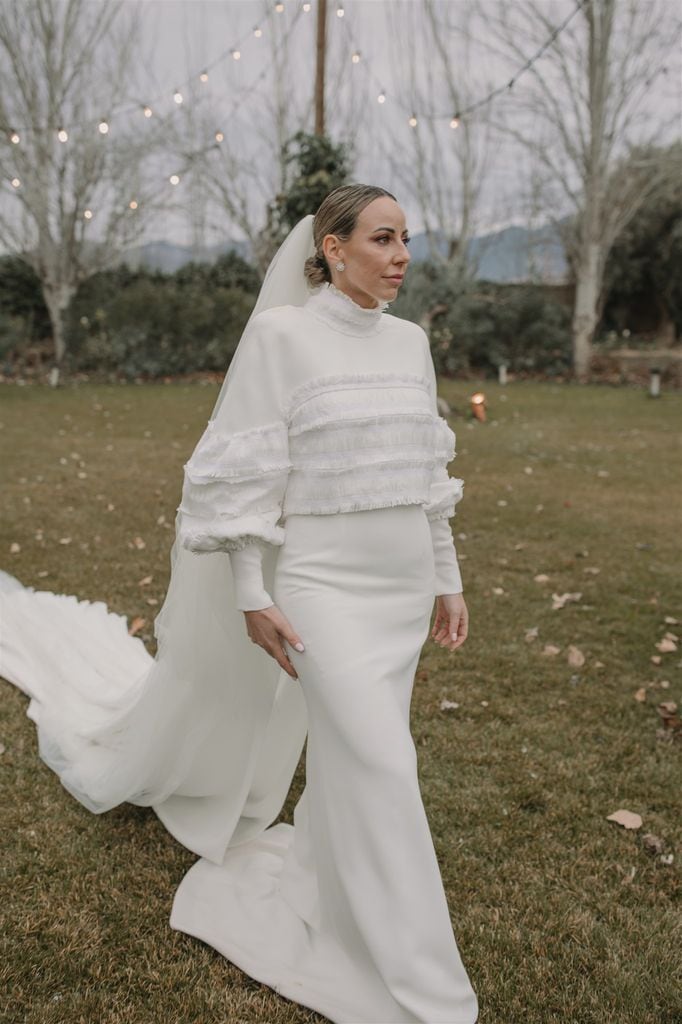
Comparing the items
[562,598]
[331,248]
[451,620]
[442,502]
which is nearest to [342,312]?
[331,248]

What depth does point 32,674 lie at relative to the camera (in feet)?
14.1

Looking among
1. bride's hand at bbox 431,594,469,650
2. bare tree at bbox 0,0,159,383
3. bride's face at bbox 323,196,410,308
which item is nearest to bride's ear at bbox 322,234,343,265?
bride's face at bbox 323,196,410,308

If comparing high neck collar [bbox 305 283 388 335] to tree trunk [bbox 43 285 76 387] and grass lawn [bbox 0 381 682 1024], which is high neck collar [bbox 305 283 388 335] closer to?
grass lawn [bbox 0 381 682 1024]

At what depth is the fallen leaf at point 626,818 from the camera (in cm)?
328

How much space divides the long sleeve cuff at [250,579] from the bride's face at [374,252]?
770mm

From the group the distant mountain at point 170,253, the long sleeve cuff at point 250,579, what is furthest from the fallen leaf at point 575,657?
the distant mountain at point 170,253

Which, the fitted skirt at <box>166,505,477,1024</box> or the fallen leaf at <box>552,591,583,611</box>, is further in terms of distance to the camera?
the fallen leaf at <box>552,591,583,611</box>

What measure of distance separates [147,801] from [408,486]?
168 centimetres

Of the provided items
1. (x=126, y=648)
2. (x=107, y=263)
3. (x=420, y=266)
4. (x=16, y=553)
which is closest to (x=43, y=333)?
(x=107, y=263)

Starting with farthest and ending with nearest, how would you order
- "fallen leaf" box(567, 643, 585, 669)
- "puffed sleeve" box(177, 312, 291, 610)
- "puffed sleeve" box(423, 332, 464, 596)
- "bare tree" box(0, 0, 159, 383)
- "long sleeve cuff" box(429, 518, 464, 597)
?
"bare tree" box(0, 0, 159, 383) < "fallen leaf" box(567, 643, 585, 669) < "long sleeve cuff" box(429, 518, 464, 597) < "puffed sleeve" box(423, 332, 464, 596) < "puffed sleeve" box(177, 312, 291, 610)

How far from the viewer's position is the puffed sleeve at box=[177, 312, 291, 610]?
2.20 meters

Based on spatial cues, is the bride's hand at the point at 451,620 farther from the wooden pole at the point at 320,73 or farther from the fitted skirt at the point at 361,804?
the wooden pole at the point at 320,73

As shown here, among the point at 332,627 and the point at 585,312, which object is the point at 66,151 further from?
the point at 332,627

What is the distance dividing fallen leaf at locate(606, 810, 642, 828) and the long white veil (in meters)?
1.32
